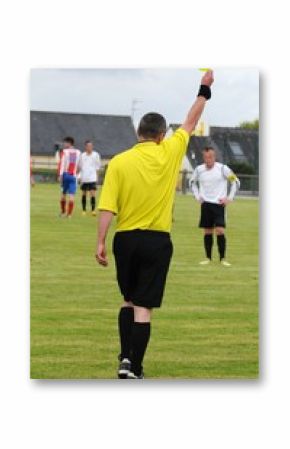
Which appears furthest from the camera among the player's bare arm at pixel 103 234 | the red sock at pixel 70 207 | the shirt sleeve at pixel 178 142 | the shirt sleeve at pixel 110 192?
the red sock at pixel 70 207

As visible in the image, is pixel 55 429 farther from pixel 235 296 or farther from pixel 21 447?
pixel 235 296

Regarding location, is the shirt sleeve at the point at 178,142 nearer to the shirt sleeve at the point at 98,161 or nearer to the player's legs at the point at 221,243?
the shirt sleeve at the point at 98,161

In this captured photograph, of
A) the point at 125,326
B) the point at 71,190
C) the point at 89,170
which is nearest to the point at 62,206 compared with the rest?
the point at 71,190

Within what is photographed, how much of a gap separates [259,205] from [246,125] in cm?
45

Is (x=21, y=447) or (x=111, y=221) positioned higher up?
(x=111, y=221)

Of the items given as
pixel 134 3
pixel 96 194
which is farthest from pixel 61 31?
pixel 96 194

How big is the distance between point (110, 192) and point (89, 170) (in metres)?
1.02

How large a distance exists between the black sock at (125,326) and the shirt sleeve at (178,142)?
0.84 metres

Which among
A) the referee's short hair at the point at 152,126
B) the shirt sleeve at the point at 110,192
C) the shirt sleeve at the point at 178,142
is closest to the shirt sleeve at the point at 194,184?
the shirt sleeve at the point at 178,142

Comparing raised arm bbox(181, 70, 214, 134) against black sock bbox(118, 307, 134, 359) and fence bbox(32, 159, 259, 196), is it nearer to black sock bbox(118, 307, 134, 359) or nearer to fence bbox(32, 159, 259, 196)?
fence bbox(32, 159, 259, 196)

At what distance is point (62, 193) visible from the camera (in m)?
11.0

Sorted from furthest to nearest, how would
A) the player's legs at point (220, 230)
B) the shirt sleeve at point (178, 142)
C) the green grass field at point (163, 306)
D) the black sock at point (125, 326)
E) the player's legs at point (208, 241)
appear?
the player's legs at point (208, 241), the player's legs at point (220, 230), the green grass field at point (163, 306), the black sock at point (125, 326), the shirt sleeve at point (178, 142)

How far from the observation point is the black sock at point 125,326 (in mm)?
9656

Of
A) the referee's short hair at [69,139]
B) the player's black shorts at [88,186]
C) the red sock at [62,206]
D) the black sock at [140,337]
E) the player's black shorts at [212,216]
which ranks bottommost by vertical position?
the black sock at [140,337]
